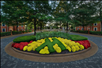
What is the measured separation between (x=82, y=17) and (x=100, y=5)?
6079 mm

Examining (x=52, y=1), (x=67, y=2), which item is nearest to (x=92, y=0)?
(x=67, y=2)

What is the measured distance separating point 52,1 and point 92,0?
15806 millimetres

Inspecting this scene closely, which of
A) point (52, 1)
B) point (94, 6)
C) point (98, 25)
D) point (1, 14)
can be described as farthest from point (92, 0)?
point (1, 14)

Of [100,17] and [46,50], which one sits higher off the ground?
[100,17]

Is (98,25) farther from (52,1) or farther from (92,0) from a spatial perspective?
(52,1)

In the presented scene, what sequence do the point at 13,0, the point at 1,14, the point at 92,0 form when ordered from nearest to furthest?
the point at 13,0
the point at 1,14
the point at 92,0

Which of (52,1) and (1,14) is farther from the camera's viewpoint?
(1,14)

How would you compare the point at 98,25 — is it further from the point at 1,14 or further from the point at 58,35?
the point at 1,14

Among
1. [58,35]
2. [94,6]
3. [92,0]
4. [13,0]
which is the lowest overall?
[58,35]

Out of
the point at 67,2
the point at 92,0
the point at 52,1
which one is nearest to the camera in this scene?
the point at 52,1

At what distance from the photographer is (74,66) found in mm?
3066

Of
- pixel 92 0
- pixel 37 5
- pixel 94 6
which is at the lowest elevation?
pixel 37 5

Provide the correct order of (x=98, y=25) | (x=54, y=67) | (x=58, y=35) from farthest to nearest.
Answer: (x=98, y=25)
(x=58, y=35)
(x=54, y=67)

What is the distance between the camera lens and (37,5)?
10812 millimetres
